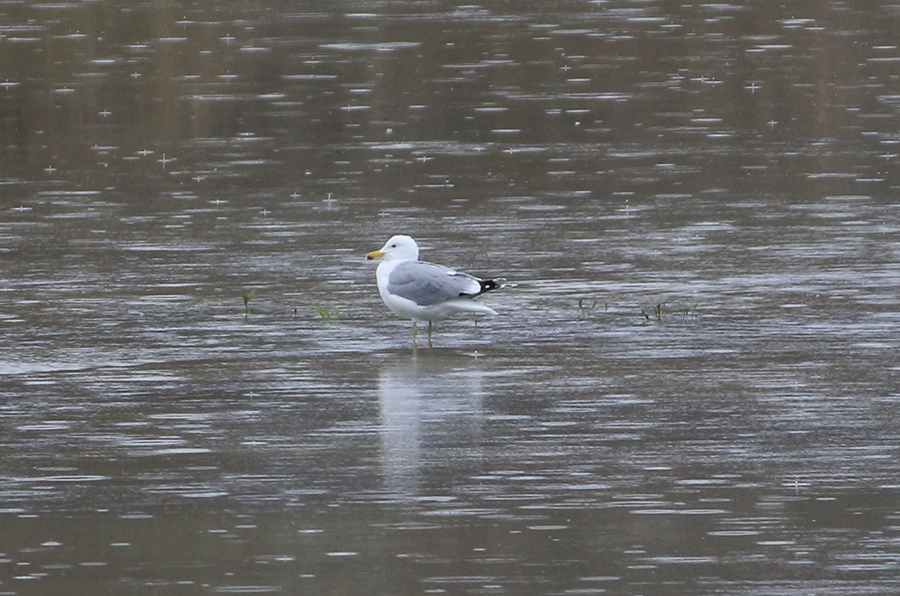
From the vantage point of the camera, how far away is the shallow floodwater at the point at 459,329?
7.37 metres

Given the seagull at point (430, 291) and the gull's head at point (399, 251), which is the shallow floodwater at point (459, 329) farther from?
the gull's head at point (399, 251)

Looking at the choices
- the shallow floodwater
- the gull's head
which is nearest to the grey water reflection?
the shallow floodwater

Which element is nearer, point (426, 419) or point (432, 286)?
point (426, 419)

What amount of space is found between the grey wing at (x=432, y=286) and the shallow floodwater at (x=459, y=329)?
0.30 metres

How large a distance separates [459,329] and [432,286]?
644mm

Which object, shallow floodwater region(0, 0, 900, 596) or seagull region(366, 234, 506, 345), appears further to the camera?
seagull region(366, 234, 506, 345)

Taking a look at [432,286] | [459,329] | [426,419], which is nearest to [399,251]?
[459,329]

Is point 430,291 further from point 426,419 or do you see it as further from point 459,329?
point 426,419

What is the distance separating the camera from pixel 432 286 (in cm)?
1123

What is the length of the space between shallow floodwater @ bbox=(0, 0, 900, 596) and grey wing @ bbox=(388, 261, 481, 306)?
296 mm

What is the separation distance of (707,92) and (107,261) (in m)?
9.19

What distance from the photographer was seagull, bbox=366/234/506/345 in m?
11.2

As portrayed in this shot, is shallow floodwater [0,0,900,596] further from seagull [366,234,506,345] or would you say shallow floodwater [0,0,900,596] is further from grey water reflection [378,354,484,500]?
seagull [366,234,506,345]

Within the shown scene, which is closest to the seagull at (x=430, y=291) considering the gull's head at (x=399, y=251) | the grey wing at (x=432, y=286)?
the grey wing at (x=432, y=286)
